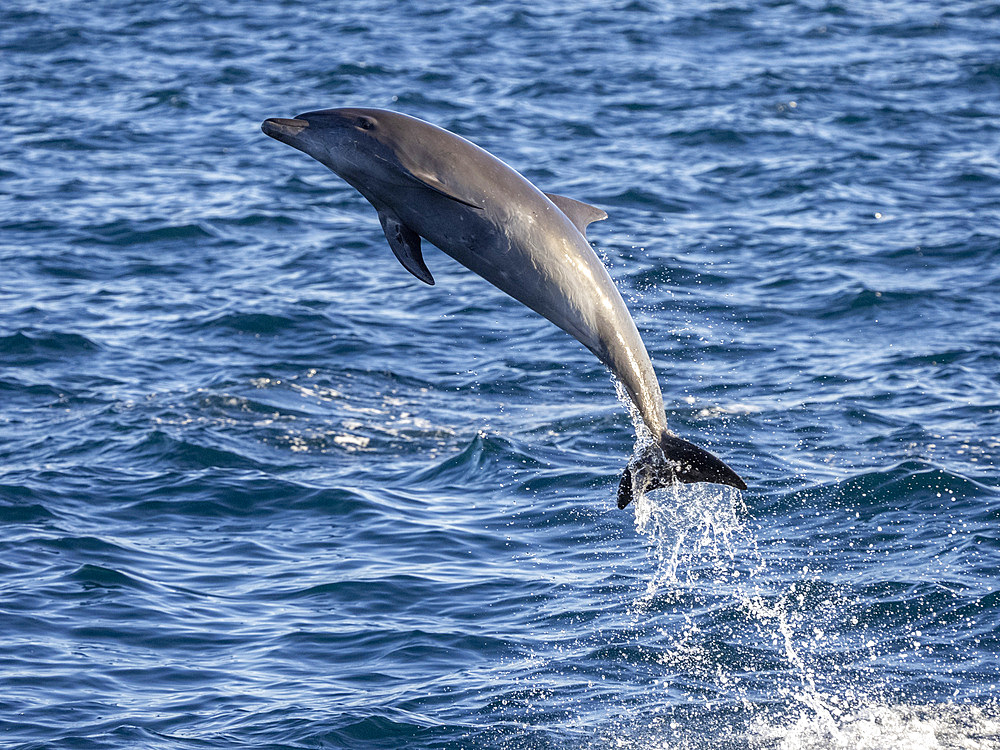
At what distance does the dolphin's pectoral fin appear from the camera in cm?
718

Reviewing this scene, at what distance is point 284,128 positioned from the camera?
7367 mm

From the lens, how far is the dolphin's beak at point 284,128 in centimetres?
733

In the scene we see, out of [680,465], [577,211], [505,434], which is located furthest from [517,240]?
[505,434]

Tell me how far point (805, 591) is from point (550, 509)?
7.88 ft

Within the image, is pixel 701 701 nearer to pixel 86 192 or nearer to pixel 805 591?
pixel 805 591

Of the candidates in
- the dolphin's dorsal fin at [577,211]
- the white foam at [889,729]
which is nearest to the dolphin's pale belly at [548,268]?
the dolphin's dorsal fin at [577,211]

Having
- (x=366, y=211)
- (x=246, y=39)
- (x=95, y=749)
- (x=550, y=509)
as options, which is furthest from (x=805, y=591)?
(x=246, y=39)

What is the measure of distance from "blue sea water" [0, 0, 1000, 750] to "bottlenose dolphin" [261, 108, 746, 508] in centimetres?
306

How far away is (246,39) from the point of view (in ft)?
99.3

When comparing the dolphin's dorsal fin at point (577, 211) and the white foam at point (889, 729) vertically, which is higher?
the dolphin's dorsal fin at point (577, 211)

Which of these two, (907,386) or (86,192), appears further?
(86,192)

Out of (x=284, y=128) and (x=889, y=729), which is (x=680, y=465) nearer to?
(x=889, y=729)

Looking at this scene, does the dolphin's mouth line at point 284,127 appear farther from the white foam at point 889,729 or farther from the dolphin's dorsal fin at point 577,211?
the white foam at point 889,729

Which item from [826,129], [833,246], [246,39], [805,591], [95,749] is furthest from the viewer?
[246,39]
